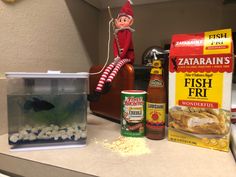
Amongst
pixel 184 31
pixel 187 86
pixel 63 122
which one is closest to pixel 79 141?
pixel 63 122

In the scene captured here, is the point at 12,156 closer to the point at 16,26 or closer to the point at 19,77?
the point at 19,77

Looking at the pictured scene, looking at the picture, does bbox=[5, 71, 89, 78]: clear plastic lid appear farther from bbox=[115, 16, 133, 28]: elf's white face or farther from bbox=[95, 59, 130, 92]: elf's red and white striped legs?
bbox=[115, 16, 133, 28]: elf's white face

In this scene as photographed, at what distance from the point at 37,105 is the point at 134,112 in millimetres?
268

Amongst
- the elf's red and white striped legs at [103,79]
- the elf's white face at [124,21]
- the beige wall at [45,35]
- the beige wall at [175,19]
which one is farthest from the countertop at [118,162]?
the beige wall at [175,19]

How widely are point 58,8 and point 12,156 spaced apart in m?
0.58

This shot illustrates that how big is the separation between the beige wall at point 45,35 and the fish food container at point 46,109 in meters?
0.16

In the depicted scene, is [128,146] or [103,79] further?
[103,79]

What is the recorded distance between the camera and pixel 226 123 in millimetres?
479

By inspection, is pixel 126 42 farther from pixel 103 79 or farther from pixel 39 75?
pixel 39 75

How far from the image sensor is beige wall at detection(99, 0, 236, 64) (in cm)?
89

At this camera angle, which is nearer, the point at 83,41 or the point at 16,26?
the point at 16,26

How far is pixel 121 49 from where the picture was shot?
2.29 ft

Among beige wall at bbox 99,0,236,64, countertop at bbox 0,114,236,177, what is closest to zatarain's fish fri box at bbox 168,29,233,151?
countertop at bbox 0,114,236,177

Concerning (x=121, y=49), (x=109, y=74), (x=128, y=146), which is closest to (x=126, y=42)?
(x=121, y=49)
